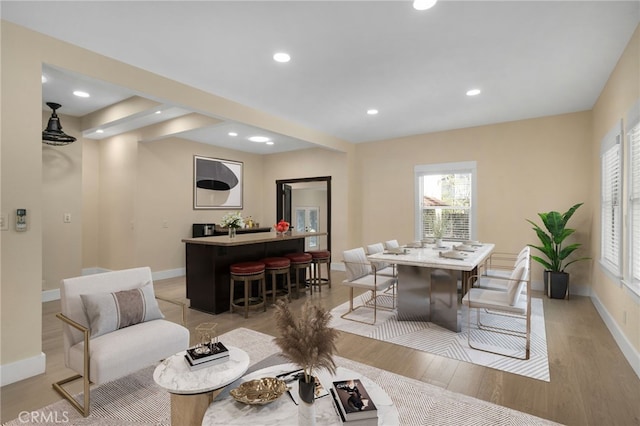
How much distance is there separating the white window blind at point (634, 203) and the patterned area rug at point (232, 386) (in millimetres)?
1769

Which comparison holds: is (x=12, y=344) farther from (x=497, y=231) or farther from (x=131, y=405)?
(x=497, y=231)

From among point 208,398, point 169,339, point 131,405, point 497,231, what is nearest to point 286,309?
point 208,398

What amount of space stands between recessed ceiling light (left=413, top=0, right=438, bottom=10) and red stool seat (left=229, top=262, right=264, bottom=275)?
3.18 meters

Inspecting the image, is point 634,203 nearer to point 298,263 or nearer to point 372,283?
point 372,283

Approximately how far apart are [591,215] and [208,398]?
18.4 ft

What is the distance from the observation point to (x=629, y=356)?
A: 9.12ft

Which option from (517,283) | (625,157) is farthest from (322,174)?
(625,157)

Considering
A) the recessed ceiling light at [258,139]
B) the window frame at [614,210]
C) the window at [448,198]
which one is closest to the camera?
the window frame at [614,210]

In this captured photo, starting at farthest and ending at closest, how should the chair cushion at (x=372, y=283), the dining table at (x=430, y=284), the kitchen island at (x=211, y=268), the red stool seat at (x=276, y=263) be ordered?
the red stool seat at (x=276, y=263) → the kitchen island at (x=211, y=268) → the chair cushion at (x=372, y=283) → the dining table at (x=430, y=284)

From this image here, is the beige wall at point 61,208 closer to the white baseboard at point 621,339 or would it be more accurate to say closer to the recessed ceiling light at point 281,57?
the recessed ceiling light at point 281,57

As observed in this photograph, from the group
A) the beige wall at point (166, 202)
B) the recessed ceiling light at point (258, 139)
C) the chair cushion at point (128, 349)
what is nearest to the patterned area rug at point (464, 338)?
the chair cushion at point (128, 349)

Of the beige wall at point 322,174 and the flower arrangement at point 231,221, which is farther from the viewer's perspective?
the beige wall at point 322,174

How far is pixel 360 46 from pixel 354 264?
246 cm

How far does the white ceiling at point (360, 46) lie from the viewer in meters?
2.41
